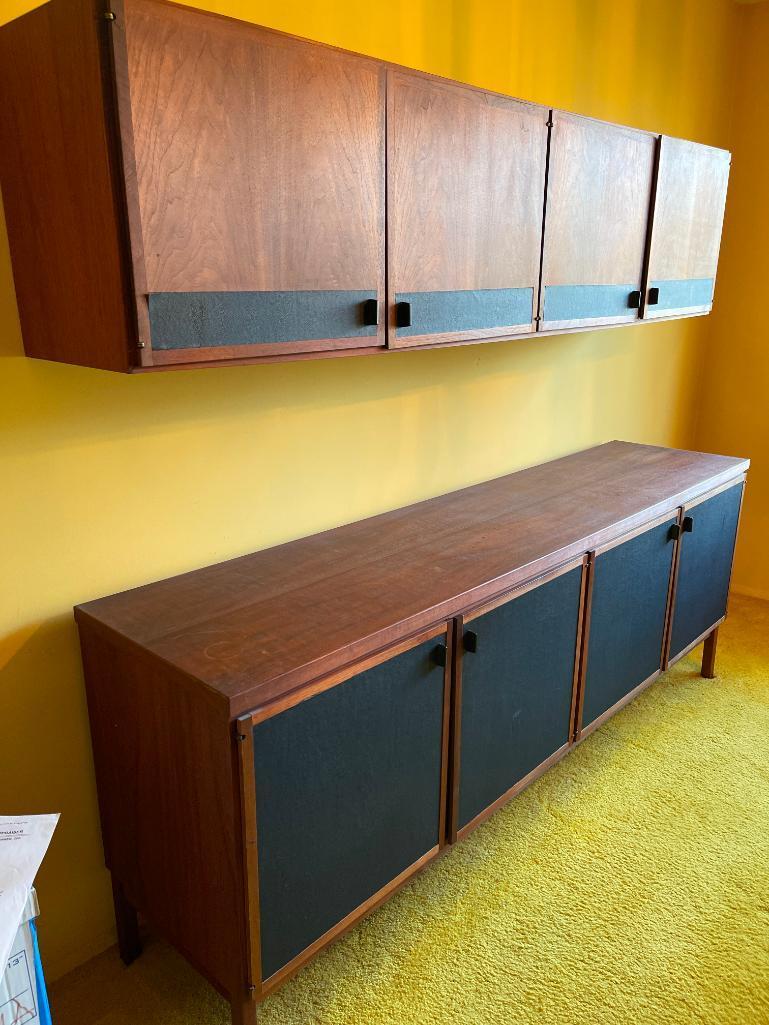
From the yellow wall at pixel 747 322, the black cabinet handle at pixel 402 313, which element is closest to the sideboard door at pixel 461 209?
the black cabinet handle at pixel 402 313

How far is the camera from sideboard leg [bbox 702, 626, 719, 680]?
2689 mm

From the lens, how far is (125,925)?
159cm

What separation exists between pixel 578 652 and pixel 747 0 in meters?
2.63

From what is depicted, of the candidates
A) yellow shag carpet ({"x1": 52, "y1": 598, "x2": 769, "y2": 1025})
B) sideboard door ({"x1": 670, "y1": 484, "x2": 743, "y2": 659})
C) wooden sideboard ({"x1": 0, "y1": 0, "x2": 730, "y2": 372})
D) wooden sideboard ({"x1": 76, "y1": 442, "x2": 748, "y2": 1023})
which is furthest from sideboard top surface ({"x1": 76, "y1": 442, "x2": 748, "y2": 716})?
yellow shag carpet ({"x1": 52, "y1": 598, "x2": 769, "y2": 1025})

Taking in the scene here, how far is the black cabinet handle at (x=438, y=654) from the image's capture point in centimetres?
148

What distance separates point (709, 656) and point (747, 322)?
1452 millimetres

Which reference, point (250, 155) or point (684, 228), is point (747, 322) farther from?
point (250, 155)

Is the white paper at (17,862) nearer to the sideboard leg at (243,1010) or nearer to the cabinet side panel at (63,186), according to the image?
the sideboard leg at (243,1010)

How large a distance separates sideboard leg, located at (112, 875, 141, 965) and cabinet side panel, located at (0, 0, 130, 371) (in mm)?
1060

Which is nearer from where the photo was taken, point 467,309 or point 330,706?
point 330,706

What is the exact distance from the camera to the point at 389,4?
68.2 inches

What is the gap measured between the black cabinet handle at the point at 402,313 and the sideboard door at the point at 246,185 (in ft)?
0.21

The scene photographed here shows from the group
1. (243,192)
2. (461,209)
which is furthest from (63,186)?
(461,209)

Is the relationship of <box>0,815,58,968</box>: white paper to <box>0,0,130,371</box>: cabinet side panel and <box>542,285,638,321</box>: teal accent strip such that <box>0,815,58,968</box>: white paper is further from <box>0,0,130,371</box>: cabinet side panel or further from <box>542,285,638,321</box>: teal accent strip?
<box>542,285,638,321</box>: teal accent strip
